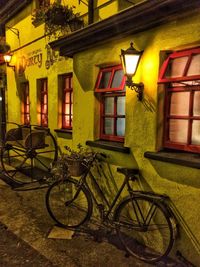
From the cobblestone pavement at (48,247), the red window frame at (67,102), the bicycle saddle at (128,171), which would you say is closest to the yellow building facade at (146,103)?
the bicycle saddle at (128,171)

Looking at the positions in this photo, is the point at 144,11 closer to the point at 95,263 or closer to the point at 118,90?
the point at 118,90

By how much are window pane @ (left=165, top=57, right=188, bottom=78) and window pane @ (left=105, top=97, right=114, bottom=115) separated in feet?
4.48

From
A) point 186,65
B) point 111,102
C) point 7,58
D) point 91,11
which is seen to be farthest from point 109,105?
point 7,58

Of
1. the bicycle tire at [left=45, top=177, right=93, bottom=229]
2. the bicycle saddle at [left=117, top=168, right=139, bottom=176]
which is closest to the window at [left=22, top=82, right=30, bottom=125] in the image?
the bicycle tire at [left=45, top=177, right=93, bottom=229]

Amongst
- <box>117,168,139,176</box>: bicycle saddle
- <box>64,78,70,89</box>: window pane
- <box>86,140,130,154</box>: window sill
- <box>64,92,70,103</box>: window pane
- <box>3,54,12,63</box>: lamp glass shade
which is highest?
<box>3,54,12,63</box>: lamp glass shade

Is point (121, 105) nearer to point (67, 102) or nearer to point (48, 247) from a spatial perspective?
point (48, 247)

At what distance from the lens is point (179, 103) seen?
3.68 m

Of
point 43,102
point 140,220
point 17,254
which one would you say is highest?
point 43,102

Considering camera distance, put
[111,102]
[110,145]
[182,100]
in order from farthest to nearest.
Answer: [111,102] → [110,145] → [182,100]

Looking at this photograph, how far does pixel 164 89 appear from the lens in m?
3.76

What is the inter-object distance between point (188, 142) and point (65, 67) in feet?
14.8

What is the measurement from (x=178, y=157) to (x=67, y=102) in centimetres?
461

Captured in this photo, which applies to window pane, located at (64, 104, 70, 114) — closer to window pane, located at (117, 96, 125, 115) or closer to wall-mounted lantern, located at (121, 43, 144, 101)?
window pane, located at (117, 96, 125, 115)

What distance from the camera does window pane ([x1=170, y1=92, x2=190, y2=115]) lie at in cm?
360
